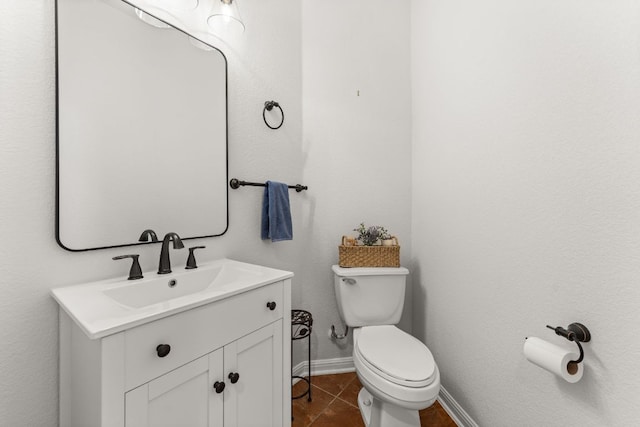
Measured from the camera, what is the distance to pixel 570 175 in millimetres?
955

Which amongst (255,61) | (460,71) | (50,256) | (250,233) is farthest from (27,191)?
(460,71)

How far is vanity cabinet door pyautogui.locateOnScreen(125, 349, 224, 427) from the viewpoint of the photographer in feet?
2.40

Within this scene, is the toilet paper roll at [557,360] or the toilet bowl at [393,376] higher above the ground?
the toilet paper roll at [557,360]

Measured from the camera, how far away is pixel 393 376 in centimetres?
118

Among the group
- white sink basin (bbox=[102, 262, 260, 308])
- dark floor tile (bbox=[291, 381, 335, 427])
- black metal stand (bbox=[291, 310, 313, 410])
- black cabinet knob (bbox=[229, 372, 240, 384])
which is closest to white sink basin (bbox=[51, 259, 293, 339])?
white sink basin (bbox=[102, 262, 260, 308])

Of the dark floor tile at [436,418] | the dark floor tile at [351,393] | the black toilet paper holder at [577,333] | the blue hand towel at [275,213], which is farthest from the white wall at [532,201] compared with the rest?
the blue hand towel at [275,213]

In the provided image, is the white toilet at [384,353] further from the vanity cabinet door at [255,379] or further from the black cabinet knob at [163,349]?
the black cabinet knob at [163,349]

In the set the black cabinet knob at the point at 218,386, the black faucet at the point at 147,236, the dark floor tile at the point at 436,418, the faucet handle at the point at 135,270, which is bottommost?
the dark floor tile at the point at 436,418

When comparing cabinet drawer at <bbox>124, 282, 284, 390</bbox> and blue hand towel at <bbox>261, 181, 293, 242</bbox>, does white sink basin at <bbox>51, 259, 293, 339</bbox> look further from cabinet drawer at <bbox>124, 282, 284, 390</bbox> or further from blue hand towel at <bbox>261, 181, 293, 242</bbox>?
blue hand towel at <bbox>261, 181, 293, 242</bbox>

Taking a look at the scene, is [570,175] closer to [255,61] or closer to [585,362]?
[585,362]

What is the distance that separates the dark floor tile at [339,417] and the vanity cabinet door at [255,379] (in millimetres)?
434

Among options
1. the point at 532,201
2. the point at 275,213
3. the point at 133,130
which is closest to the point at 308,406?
the point at 275,213

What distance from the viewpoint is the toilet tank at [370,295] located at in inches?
66.9

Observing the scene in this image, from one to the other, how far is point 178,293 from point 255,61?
1.28 meters
